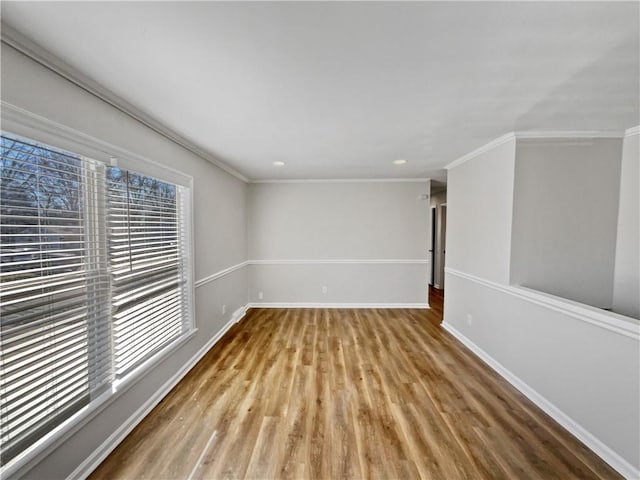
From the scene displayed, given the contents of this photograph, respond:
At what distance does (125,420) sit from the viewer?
1.79 meters

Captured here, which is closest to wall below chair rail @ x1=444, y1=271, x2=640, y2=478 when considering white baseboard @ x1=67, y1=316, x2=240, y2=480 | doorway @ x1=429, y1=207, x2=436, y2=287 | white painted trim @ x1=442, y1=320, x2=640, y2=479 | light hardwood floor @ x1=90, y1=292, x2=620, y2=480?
white painted trim @ x1=442, y1=320, x2=640, y2=479

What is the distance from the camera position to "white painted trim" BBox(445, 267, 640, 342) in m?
1.54

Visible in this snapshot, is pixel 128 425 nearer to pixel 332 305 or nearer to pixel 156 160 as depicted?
pixel 156 160

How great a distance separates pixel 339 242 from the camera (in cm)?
470

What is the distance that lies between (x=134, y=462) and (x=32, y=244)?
146cm

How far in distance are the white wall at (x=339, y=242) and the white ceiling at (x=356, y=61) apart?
2333 mm

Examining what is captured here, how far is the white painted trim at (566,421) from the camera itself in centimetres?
153

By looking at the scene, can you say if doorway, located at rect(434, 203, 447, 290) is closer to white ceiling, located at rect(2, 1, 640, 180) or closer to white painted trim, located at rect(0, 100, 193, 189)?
white ceiling, located at rect(2, 1, 640, 180)

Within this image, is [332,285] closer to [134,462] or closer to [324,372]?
[324,372]

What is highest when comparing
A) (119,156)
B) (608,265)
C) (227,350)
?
(119,156)

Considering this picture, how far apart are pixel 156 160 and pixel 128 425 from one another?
81.2 inches

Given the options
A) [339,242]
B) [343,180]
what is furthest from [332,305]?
[343,180]

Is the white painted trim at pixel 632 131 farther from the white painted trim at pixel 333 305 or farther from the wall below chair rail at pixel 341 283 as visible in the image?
the white painted trim at pixel 333 305

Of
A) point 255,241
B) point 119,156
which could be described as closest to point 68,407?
point 119,156
